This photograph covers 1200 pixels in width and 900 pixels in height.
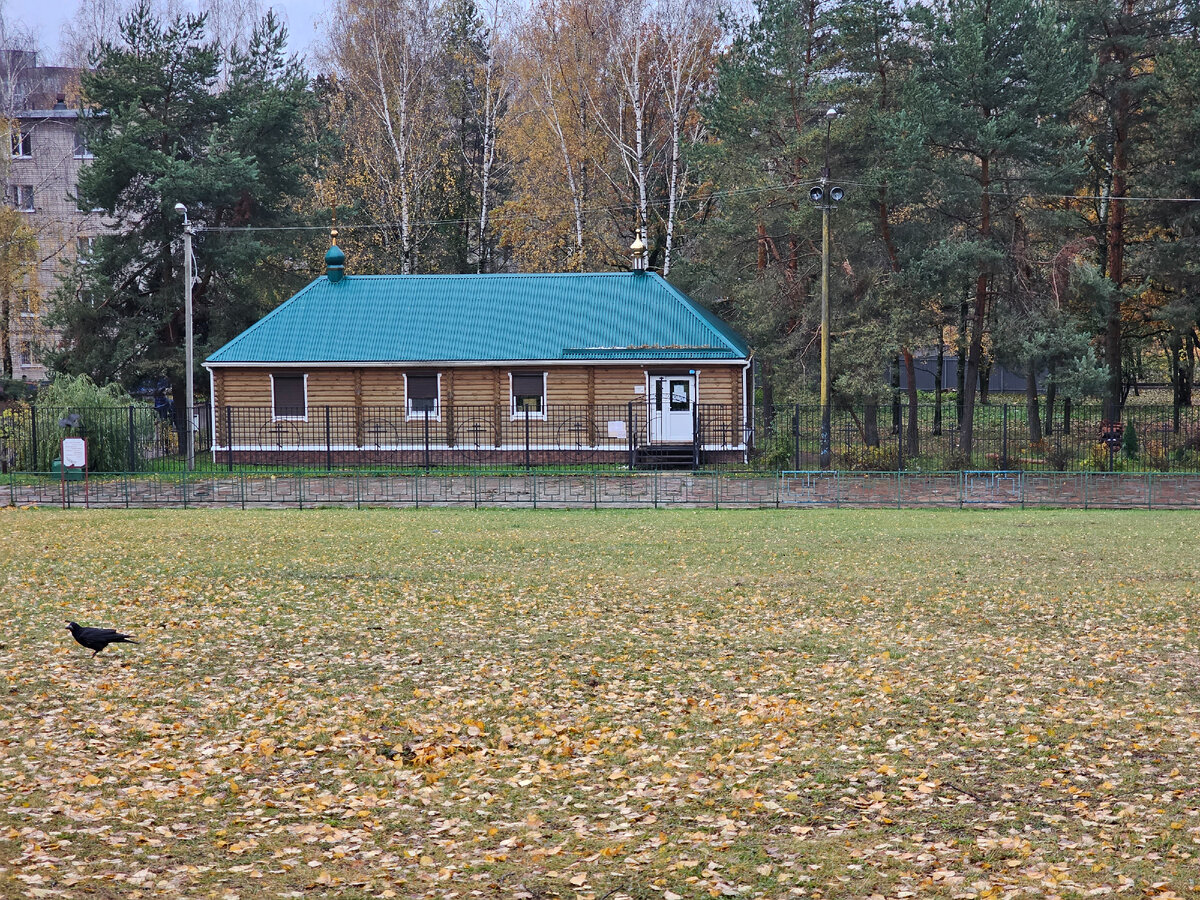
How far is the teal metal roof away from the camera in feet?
117

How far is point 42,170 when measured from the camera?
57.2 metres

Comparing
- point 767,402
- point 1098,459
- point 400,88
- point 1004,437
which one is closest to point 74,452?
point 767,402

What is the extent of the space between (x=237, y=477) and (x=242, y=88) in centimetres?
1879

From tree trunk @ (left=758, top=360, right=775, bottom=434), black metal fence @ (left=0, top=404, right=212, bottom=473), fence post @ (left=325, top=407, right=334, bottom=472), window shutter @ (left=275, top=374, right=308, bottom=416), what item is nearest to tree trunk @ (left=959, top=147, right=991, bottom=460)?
tree trunk @ (left=758, top=360, right=775, bottom=434)

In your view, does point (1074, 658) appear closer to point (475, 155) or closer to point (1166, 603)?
point (1166, 603)

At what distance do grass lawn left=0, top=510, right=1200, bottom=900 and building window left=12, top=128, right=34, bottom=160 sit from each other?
4021cm

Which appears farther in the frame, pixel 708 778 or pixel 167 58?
pixel 167 58

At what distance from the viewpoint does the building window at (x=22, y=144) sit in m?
50.9

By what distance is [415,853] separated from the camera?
21.2 ft

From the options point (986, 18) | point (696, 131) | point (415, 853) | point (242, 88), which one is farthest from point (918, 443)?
point (415, 853)

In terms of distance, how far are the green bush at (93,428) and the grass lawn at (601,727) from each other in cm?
1470

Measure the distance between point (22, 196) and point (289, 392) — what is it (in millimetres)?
29384

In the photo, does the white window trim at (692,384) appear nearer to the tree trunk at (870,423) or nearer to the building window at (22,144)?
the tree trunk at (870,423)

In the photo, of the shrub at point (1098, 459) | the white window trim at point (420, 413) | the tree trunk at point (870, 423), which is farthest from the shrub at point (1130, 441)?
the white window trim at point (420, 413)
